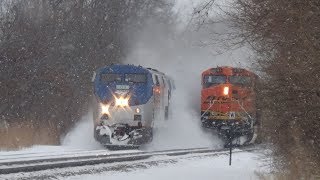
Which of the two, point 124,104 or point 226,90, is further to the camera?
point 226,90

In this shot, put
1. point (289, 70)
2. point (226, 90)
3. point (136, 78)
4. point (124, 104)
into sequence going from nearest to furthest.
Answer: point (289, 70) < point (124, 104) < point (136, 78) < point (226, 90)

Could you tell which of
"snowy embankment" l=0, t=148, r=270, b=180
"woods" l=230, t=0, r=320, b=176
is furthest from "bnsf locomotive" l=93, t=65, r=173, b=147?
"woods" l=230, t=0, r=320, b=176

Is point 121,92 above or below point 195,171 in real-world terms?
above

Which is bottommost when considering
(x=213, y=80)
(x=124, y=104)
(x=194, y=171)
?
(x=194, y=171)

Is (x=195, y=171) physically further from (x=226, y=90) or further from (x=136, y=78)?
(x=226, y=90)

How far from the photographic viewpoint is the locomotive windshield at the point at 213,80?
79.4 ft

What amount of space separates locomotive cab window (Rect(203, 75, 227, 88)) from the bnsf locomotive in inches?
161

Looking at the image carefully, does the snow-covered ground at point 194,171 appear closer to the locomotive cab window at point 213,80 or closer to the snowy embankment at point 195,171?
the snowy embankment at point 195,171

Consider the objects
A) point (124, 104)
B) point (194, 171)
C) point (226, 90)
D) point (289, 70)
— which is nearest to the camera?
point (289, 70)

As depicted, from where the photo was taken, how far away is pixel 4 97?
22297mm

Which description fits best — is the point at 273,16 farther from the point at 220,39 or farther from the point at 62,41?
the point at 62,41

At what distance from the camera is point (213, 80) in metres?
24.4

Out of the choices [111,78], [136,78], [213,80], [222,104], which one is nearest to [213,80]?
[213,80]

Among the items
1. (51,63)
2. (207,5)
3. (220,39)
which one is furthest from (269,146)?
(51,63)
